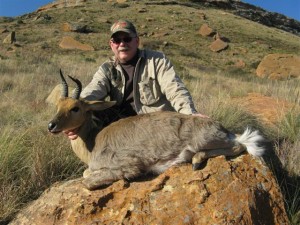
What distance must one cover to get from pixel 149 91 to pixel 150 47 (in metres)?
35.9

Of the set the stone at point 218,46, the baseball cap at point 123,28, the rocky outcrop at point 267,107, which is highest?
the baseball cap at point 123,28

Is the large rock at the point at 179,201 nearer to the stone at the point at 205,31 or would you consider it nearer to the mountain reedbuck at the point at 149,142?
the mountain reedbuck at the point at 149,142

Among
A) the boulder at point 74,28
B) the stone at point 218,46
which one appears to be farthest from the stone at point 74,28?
the stone at point 218,46

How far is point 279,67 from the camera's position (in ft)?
86.1

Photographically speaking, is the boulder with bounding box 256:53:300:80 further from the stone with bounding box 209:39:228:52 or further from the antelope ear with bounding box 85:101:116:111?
the antelope ear with bounding box 85:101:116:111

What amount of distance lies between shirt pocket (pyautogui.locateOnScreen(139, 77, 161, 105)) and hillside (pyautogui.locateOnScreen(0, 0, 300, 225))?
1.34m

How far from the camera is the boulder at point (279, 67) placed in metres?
25.0

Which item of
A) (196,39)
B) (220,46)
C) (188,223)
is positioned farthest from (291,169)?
(196,39)

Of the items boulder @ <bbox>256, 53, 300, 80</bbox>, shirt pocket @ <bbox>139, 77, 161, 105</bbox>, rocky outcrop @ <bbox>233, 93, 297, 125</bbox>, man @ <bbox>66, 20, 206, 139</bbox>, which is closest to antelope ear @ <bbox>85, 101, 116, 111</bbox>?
man @ <bbox>66, 20, 206, 139</bbox>

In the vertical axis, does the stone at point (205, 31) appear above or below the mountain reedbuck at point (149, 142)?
below

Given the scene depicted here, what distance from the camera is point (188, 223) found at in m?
3.86

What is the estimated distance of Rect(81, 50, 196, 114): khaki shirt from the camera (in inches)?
237

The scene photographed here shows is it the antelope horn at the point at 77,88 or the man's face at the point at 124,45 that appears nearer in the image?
the antelope horn at the point at 77,88

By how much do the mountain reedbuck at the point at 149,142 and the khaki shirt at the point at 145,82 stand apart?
1341 mm
